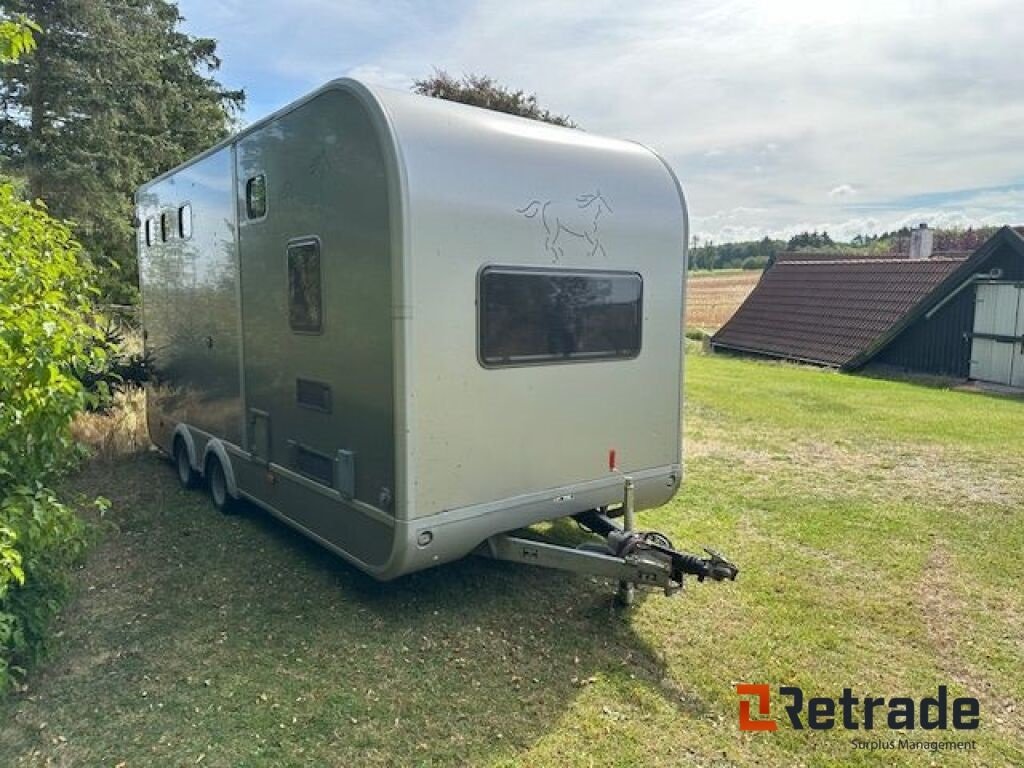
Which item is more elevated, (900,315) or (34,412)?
(900,315)

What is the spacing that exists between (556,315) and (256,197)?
248 cm

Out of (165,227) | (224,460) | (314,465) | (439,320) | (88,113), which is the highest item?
(88,113)

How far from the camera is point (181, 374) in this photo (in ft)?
23.1

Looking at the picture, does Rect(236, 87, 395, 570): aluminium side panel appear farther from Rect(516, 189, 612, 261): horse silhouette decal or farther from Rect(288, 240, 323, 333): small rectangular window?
Rect(516, 189, 612, 261): horse silhouette decal

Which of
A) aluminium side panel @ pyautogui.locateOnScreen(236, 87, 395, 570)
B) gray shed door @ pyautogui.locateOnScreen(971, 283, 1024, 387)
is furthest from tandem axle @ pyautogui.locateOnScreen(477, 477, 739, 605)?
gray shed door @ pyautogui.locateOnScreen(971, 283, 1024, 387)

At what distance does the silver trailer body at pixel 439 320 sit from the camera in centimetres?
402

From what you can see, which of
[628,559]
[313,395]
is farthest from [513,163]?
[628,559]

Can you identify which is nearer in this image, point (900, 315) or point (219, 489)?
point (219, 489)

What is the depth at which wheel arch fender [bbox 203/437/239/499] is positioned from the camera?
6020 millimetres

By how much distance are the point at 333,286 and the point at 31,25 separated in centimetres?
195

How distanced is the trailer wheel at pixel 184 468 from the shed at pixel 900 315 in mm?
16951

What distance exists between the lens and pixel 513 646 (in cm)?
427

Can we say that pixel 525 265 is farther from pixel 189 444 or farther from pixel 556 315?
pixel 189 444

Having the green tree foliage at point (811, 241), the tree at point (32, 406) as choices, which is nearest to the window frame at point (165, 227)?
the tree at point (32, 406)
